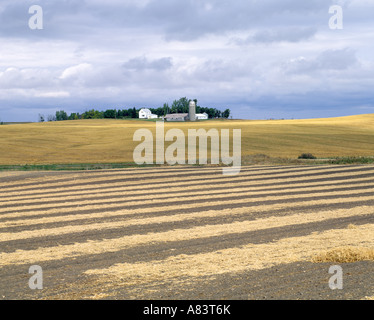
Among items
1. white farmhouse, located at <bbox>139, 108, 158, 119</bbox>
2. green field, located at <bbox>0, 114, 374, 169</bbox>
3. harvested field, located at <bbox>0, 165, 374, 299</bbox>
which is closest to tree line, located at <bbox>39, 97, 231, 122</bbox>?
white farmhouse, located at <bbox>139, 108, 158, 119</bbox>

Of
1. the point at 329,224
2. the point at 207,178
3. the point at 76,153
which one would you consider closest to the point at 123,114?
the point at 76,153

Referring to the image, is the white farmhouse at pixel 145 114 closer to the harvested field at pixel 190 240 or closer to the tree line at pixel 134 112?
the tree line at pixel 134 112

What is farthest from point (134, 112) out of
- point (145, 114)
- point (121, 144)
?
point (121, 144)

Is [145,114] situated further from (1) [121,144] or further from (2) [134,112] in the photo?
(1) [121,144]

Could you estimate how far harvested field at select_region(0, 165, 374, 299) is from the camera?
8.27m

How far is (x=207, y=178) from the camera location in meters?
26.1

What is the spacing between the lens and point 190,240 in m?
11.8

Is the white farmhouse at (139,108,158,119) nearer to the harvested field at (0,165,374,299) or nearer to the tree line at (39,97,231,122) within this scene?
the tree line at (39,97,231,122)

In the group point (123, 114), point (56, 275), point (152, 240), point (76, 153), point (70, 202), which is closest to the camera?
point (56, 275)

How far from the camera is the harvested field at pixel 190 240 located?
827 centimetres

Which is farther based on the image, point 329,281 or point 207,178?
point 207,178

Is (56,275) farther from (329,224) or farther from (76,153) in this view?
(76,153)

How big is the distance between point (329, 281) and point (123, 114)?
17237cm

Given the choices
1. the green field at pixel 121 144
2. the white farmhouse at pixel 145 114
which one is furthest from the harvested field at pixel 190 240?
the white farmhouse at pixel 145 114
